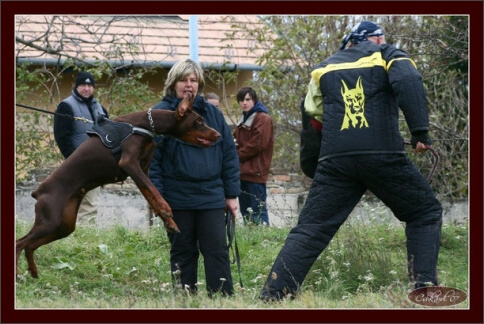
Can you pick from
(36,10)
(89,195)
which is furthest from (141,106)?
(36,10)

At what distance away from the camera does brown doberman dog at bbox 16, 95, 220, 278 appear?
6.96 meters

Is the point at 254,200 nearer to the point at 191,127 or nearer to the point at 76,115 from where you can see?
the point at 76,115

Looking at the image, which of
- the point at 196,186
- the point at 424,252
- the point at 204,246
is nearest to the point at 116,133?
the point at 196,186

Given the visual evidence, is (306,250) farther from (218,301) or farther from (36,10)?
(36,10)

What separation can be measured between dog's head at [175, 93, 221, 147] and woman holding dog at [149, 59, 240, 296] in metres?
0.19

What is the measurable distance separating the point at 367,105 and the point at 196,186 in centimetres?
152

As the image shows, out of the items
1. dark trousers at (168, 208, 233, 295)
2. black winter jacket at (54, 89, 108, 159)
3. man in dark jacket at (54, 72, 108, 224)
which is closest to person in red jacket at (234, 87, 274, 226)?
man in dark jacket at (54, 72, 108, 224)

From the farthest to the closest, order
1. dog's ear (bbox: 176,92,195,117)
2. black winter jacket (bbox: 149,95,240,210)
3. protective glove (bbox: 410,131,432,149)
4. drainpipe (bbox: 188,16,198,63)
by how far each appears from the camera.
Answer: drainpipe (bbox: 188,16,198,63) → black winter jacket (bbox: 149,95,240,210) → dog's ear (bbox: 176,92,195,117) → protective glove (bbox: 410,131,432,149)

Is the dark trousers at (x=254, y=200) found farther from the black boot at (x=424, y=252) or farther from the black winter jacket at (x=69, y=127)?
the black boot at (x=424, y=252)

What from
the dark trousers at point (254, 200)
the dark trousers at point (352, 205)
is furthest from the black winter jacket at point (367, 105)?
the dark trousers at point (254, 200)

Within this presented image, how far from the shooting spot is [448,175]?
14883 millimetres

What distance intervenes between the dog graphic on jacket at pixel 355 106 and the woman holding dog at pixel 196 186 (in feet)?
3.67

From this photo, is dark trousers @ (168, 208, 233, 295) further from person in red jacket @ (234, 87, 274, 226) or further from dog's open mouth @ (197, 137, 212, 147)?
person in red jacket @ (234, 87, 274, 226)

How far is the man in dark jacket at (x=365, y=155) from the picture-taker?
22.8 feet
